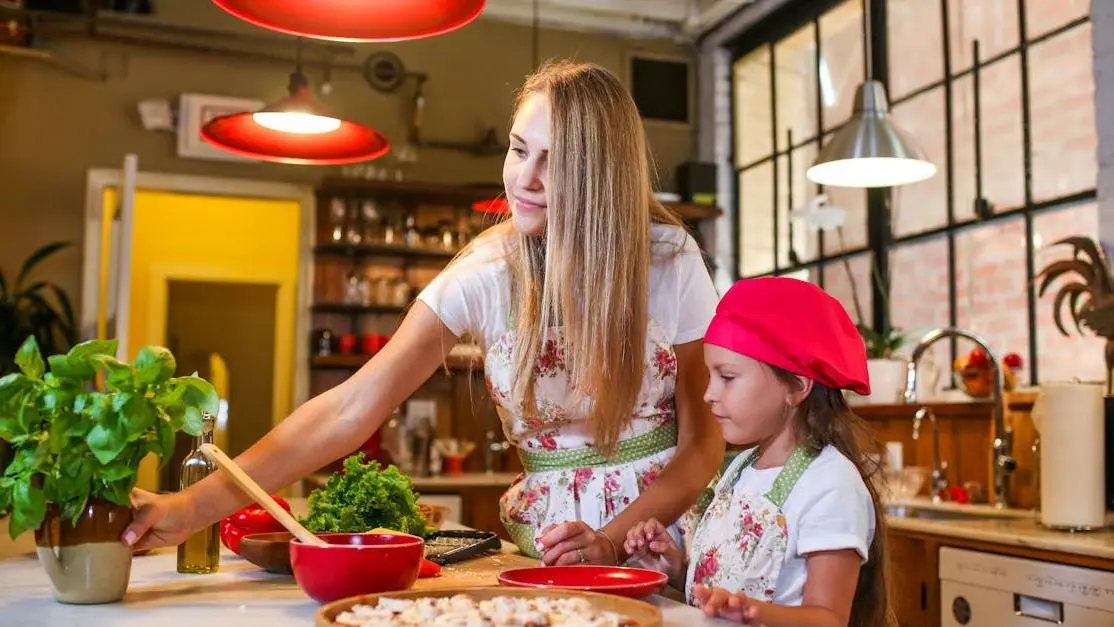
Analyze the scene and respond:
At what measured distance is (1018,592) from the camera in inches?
100

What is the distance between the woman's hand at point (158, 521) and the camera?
133 centimetres

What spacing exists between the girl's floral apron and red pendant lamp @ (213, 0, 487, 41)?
0.51 meters

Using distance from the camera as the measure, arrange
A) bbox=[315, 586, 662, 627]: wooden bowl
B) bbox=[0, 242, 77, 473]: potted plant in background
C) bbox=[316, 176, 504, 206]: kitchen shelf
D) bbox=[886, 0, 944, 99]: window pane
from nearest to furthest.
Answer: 1. bbox=[315, 586, 662, 627]: wooden bowl
2. bbox=[886, 0, 944, 99]: window pane
3. bbox=[0, 242, 77, 473]: potted plant in background
4. bbox=[316, 176, 504, 206]: kitchen shelf

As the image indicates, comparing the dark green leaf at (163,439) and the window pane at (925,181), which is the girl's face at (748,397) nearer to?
the dark green leaf at (163,439)

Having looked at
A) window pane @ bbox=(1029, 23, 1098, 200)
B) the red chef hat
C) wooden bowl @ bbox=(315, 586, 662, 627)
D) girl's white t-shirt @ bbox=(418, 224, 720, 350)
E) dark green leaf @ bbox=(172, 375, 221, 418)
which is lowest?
wooden bowl @ bbox=(315, 586, 662, 627)

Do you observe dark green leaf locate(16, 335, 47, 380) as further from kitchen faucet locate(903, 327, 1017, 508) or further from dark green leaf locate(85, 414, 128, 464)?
kitchen faucet locate(903, 327, 1017, 508)

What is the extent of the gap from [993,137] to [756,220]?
202 centimetres

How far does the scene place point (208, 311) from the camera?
795 centimetres

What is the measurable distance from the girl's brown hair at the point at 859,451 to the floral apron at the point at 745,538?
0.05 meters

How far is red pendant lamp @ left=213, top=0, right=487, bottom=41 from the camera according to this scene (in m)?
1.71

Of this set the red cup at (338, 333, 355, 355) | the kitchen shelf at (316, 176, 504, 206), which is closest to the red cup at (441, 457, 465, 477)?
the red cup at (338, 333, 355, 355)

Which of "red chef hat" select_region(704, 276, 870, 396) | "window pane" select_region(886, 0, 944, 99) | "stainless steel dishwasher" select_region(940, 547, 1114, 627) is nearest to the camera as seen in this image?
"red chef hat" select_region(704, 276, 870, 396)

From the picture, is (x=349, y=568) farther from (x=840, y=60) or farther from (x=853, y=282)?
(x=840, y=60)

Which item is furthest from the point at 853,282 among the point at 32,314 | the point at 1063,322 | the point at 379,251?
the point at 32,314
